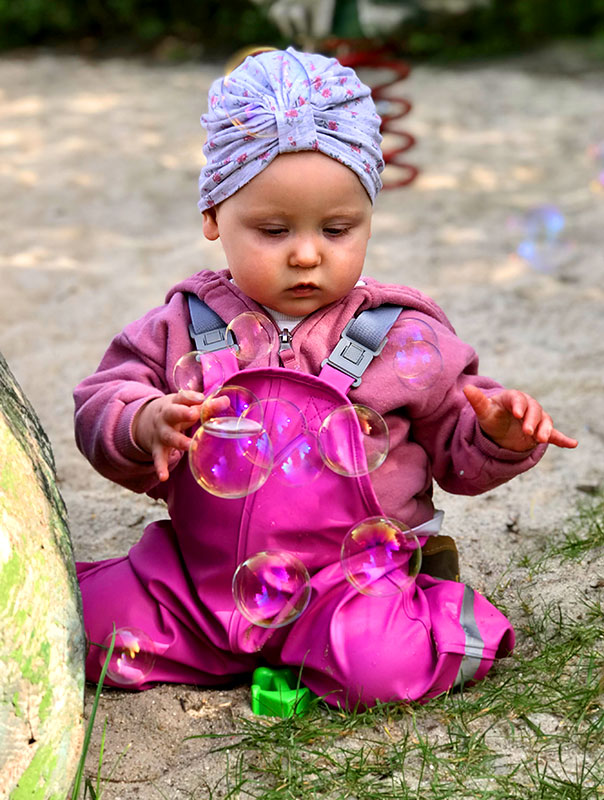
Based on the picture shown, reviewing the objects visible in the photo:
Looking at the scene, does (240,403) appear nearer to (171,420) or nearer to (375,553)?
(171,420)

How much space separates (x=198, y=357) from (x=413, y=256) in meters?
3.17

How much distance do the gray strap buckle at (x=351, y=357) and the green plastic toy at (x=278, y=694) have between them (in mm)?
596

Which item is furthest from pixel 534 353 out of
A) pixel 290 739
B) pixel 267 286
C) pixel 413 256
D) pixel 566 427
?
pixel 290 739

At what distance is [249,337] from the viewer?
2.15 metres

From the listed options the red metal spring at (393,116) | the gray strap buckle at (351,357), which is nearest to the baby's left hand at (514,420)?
the gray strap buckle at (351,357)

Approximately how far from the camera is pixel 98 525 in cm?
293

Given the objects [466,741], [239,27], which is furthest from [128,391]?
[239,27]

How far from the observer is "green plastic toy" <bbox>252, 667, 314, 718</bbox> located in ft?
6.87

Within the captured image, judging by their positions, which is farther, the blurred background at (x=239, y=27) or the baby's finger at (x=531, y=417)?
the blurred background at (x=239, y=27)

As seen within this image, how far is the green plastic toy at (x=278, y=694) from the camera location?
2.09 metres

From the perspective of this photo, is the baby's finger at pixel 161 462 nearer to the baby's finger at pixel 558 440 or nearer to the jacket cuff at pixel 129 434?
the jacket cuff at pixel 129 434

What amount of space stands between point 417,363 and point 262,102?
0.59 metres

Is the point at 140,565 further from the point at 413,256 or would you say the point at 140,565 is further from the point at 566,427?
the point at 413,256

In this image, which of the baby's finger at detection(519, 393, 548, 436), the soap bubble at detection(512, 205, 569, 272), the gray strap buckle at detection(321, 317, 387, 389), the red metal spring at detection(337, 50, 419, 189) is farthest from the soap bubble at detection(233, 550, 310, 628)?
the red metal spring at detection(337, 50, 419, 189)
